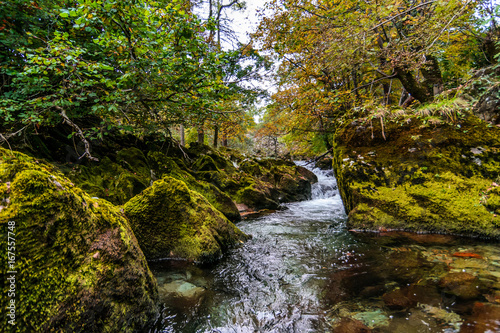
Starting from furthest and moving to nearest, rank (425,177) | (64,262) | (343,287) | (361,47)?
1. (361,47)
2. (425,177)
3. (343,287)
4. (64,262)

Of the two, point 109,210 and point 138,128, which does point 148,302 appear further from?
point 138,128

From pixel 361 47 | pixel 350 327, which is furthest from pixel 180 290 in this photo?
pixel 361 47

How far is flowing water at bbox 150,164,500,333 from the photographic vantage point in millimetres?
2188

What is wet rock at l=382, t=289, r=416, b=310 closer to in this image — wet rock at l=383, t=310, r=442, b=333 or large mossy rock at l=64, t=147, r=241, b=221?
wet rock at l=383, t=310, r=442, b=333

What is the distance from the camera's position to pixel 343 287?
2936 millimetres

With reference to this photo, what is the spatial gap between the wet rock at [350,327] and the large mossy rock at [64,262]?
2045mm

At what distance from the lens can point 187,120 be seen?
6957 millimetres

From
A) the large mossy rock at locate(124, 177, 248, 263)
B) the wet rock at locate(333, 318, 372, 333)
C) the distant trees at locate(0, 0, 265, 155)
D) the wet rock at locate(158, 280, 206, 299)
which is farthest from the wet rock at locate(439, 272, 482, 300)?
the distant trees at locate(0, 0, 265, 155)

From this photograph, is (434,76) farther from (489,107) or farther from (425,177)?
(425,177)

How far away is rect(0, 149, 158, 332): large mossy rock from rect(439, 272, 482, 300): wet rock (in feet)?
11.7

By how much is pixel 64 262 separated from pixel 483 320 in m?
3.88

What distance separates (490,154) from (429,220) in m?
2.19

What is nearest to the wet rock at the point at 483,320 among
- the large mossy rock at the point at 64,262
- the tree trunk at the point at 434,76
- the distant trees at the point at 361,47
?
the large mossy rock at the point at 64,262

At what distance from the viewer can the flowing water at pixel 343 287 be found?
2.19m
